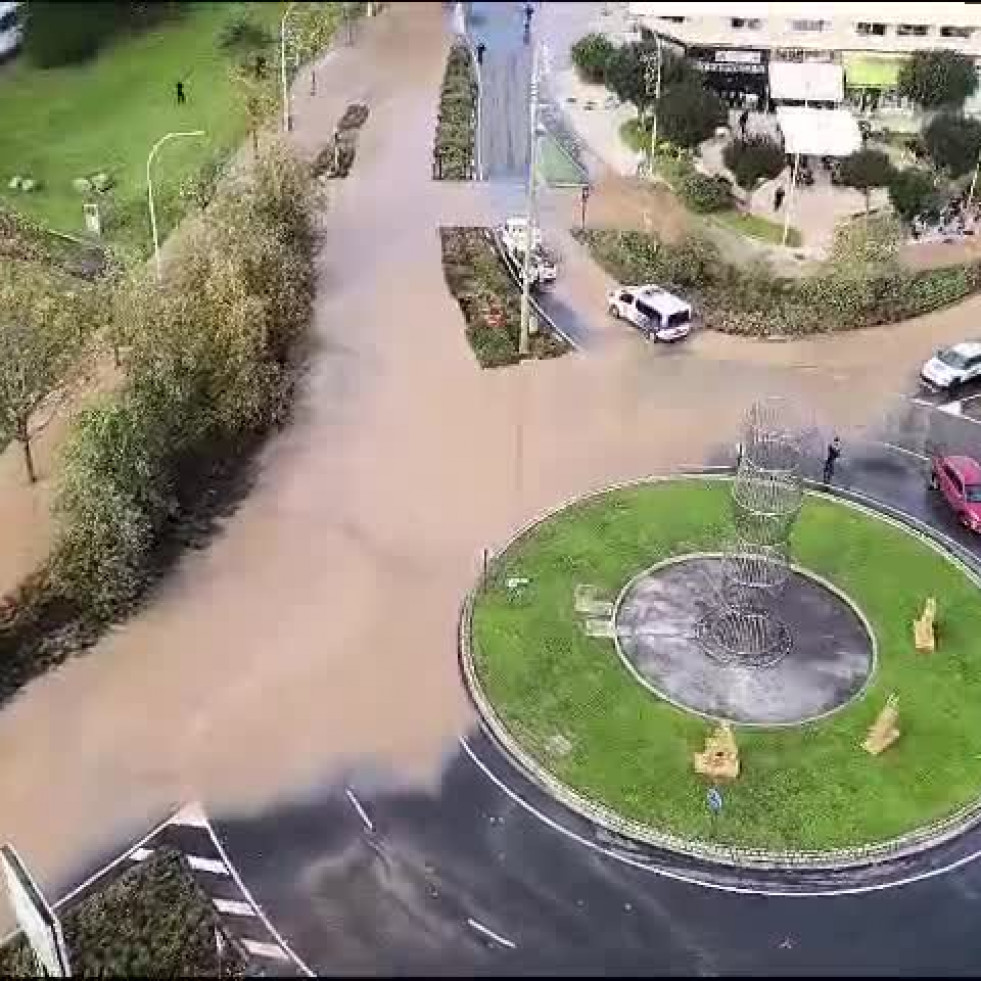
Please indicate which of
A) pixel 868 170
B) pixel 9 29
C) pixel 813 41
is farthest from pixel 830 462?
pixel 9 29

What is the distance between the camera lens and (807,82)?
2462 inches

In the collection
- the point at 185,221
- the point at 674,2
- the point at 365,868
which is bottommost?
the point at 365,868

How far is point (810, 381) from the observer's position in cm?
4559

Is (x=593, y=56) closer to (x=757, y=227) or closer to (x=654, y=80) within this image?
(x=654, y=80)

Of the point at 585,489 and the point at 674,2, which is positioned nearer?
the point at 585,489

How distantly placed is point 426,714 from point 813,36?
43422 mm

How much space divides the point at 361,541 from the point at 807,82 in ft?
116

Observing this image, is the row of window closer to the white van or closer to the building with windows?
the building with windows

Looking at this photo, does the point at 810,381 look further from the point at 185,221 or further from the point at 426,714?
the point at 185,221

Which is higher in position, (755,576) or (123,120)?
(123,120)

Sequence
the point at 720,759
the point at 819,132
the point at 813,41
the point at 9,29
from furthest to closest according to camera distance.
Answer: the point at 9,29 → the point at 813,41 → the point at 819,132 → the point at 720,759

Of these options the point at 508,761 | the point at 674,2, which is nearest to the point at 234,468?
the point at 508,761

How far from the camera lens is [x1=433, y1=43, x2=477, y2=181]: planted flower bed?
6003 centimetres

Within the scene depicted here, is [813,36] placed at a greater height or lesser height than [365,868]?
greater
